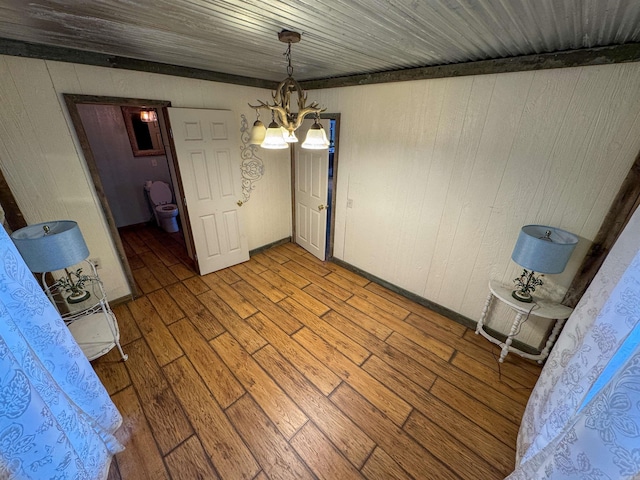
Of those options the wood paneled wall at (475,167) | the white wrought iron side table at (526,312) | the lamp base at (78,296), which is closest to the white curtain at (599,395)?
the white wrought iron side table at (526,312)

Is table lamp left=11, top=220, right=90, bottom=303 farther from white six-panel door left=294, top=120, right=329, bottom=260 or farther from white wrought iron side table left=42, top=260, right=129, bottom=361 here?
white six-panel door left=294, top=120, right=329, bottom=260

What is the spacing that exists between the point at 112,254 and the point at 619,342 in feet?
12.2

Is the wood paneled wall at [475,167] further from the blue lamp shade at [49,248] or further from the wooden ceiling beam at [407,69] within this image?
the blue lamp shade at [49,248]

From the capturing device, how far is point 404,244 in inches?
111

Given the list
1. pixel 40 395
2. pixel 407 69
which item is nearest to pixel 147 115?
pixel 407 69

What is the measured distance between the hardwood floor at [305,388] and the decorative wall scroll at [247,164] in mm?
1396

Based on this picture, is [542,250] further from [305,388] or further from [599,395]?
[305,388]

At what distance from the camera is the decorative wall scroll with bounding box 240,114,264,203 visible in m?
3.16

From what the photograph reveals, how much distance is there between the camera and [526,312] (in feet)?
6.34

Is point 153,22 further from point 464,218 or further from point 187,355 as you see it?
point 464,218

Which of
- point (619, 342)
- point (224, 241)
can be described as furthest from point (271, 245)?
point (619, 342)

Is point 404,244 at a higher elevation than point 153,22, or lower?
lower

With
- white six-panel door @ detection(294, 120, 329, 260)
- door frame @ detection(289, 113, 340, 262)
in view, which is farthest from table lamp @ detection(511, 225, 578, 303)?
white six-panel door @ detection(294, 120, 329, 260)

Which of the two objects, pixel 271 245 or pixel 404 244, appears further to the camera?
pixel 271 245
